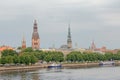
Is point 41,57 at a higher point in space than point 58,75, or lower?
higher

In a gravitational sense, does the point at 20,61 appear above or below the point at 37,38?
below

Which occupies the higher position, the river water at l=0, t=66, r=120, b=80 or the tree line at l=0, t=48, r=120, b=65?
the tree line at l=0, t=48, r=120, b=65

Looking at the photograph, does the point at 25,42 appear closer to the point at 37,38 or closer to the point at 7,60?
the point at 37,38

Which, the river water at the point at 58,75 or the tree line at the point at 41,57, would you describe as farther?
the tree line at the point at 41,57

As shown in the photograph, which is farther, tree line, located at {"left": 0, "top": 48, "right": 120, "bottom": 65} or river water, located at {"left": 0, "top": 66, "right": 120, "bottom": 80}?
tree line, located at {"left": 0, "top": 48, "right": 120, "bottom": 65}

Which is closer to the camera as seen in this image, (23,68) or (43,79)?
(43,79)

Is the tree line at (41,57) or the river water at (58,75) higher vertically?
the tree line at (41,57)

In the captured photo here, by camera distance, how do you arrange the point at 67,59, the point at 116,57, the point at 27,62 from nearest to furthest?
1. the point at 27,62
2. the point at 67,59
3. the point at 116,57

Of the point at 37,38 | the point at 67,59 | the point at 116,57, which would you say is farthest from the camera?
the point at 116,57

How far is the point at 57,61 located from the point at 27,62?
27.9m

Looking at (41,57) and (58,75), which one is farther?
(41,57)

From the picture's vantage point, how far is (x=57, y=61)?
445ft

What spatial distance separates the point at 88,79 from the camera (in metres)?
68.8

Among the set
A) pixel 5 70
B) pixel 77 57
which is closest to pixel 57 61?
pixel 77 57
